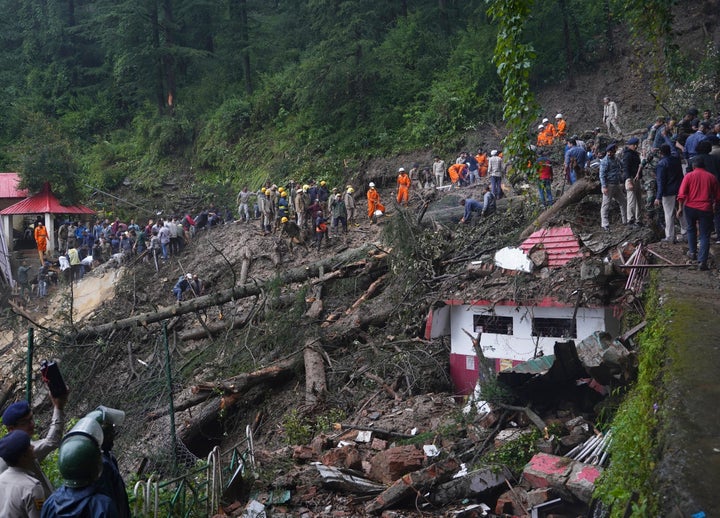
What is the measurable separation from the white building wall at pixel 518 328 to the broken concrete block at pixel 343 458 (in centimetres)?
386

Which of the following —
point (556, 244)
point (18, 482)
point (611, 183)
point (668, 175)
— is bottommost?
point (556, 244)

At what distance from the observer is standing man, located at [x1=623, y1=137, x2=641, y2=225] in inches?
432

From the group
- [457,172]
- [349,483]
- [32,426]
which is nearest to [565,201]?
[349,483]

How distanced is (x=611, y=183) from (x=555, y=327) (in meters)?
2.97

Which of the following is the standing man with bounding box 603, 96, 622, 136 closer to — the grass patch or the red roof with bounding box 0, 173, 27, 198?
the grass patch

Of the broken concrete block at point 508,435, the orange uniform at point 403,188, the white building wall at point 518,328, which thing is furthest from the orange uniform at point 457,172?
the broken concrete block at point 508,435

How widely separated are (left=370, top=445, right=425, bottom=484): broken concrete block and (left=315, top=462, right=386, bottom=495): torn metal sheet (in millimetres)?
163

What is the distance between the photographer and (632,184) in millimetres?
10852

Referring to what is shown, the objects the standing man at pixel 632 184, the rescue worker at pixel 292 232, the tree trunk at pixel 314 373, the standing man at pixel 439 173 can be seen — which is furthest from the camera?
the standing man at pixel 439 173

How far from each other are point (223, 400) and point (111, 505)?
965 centimetres

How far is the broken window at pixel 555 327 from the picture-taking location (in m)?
10.6

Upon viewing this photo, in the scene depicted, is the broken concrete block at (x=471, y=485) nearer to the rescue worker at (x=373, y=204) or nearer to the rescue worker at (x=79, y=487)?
the rescue worker at (x=79, y=487)

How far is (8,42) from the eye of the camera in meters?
46.9

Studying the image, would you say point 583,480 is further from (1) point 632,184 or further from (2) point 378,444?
(1) point 632,184
